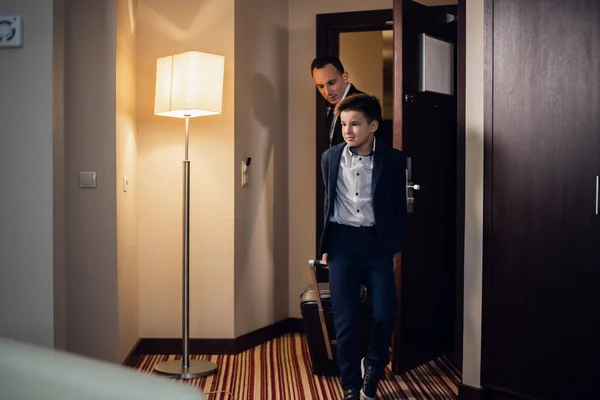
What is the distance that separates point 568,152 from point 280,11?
2.38 meters

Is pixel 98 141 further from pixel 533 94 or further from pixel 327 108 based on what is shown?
pixel 533 94

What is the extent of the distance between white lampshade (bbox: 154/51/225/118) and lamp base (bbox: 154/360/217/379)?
1.32 metres

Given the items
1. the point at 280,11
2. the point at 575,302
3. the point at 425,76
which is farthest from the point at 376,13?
the point at 575,302

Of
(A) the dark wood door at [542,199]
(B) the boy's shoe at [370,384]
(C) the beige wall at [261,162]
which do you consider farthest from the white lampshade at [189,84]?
(B) the boy's shoe at [370,384]

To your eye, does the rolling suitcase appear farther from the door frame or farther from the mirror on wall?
the mirror on wall

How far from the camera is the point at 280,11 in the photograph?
444 centimetres

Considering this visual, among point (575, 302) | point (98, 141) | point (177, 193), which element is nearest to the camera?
point (575, 302)

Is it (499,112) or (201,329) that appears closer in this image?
(499,112)

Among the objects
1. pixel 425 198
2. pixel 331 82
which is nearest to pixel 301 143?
pixel 331 82

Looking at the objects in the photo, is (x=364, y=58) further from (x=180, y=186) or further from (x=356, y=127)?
(x=356, y=127)

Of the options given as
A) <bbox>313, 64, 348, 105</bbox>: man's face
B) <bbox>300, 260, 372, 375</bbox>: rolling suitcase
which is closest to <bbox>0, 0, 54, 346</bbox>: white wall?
<bbox>300, 260, 372, 375</bbox>: rolling suitcase

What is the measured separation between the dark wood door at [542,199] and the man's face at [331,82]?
967 millimetres

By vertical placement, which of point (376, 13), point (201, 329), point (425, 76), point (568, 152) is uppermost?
point (376, 13)

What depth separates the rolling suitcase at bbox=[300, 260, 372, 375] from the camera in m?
3.47
